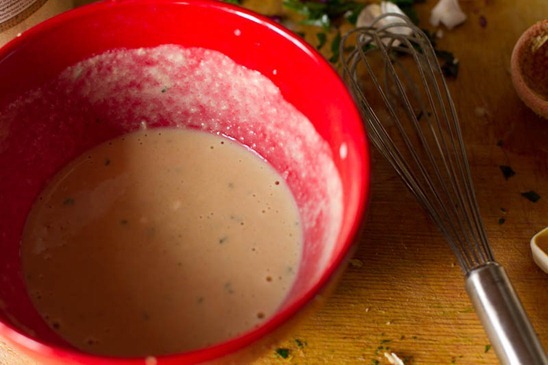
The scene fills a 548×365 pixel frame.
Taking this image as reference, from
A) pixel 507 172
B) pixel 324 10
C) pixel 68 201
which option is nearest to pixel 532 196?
pixel 507 172

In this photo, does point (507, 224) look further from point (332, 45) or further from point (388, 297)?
point (332, 45)

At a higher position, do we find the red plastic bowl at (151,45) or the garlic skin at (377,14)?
the garlic skin at (377,14)

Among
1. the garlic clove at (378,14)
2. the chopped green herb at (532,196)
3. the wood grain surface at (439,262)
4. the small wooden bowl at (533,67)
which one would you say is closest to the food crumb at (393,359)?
the wood grain surface at (439,262)

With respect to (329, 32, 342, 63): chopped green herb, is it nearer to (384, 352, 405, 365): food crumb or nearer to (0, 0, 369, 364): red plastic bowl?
(0, 0, 369, 364): red plastic bowl

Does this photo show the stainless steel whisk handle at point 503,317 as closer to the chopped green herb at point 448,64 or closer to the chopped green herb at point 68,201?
the chopped green herb at point 448,64

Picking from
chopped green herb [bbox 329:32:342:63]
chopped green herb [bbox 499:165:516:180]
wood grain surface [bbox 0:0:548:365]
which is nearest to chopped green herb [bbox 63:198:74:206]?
wood grain surface [bbox 0:0:548:365]

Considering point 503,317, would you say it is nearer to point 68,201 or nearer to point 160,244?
point 160,244

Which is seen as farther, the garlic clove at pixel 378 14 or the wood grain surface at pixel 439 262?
the garlic clove at pixel 378 14
